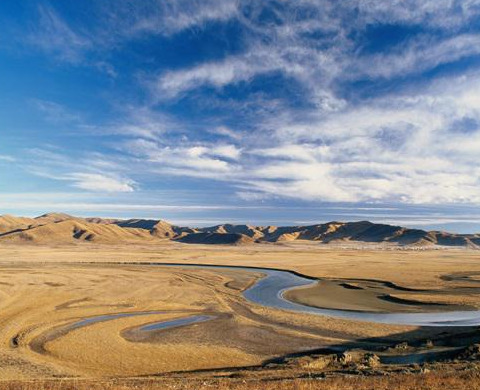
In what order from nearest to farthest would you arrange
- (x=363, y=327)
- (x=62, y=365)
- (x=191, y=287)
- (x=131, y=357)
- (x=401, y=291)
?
(x=62, y=365), (x=131, y=357), (x=363, y=327), (x=401, y=291), (x=191, y=287)

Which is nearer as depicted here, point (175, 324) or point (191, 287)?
point (175, 324)

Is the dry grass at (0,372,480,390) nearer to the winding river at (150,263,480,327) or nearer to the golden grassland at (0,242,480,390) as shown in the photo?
the golden grassland at (0,242,480,390)

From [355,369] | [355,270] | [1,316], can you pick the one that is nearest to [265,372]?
[355,369]

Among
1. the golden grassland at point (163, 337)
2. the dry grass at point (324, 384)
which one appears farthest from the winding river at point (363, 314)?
the dry grass at point (324, 384)

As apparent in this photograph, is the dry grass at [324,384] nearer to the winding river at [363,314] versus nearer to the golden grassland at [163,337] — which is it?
the golden grassland at [163,337]

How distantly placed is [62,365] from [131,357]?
4394 mm

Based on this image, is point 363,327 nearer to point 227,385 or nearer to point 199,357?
point 199,357

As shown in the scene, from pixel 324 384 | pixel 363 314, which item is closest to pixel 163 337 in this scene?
pixel 324 384

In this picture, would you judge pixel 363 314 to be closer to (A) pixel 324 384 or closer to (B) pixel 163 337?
(B) pixel 163 337

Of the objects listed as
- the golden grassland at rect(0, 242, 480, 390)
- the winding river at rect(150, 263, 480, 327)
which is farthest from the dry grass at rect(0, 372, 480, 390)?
the winding river at rect(150, 263, 480, 327)

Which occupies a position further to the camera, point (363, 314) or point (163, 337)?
point (363, 314)

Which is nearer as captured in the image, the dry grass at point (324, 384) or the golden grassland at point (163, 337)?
the dry grass at point (324, 384)

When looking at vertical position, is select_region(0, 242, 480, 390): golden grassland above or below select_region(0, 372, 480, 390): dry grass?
below

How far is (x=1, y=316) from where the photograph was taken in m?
39.5
